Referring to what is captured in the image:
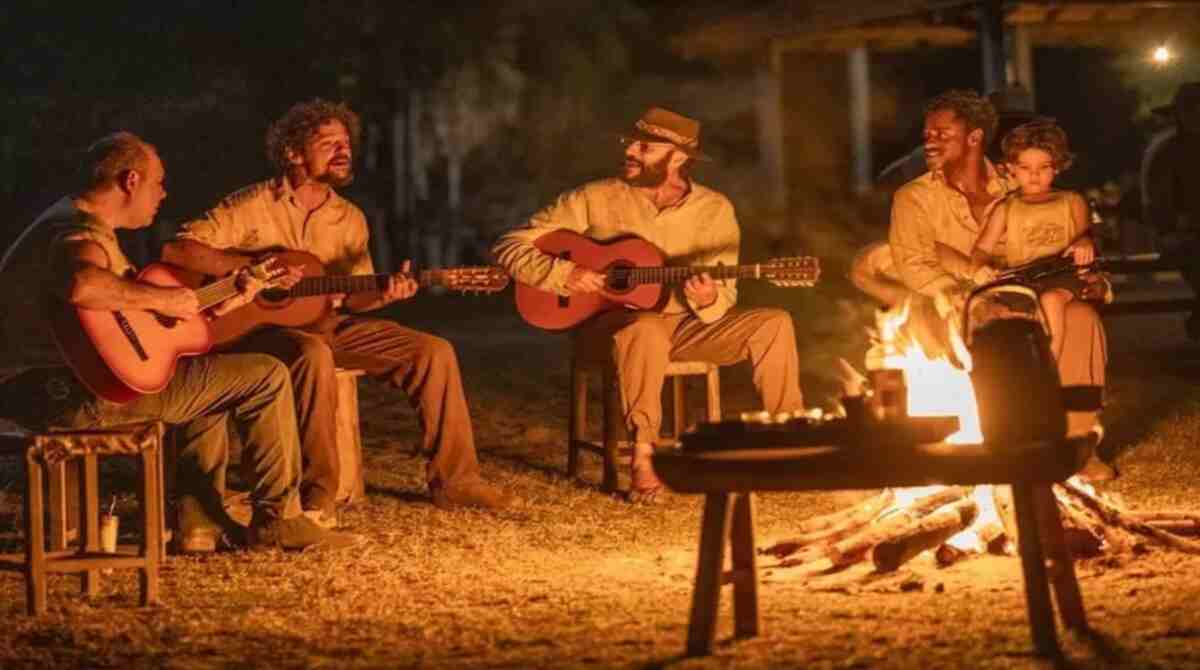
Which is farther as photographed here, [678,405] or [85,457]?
[678,405]

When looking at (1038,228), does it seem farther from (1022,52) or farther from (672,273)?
(1022,52)

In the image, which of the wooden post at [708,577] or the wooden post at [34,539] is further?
the wooden post at [34,539]

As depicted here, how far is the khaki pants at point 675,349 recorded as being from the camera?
8.93m

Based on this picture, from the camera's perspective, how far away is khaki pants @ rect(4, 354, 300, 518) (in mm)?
7324

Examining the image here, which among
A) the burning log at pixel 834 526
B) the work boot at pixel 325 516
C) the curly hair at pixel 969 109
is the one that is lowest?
the burning log at pixel 834 526

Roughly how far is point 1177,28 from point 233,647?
15.3 metres

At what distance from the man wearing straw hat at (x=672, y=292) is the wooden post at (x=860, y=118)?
1082 centimetres

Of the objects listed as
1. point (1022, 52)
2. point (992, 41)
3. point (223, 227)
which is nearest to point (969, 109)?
point (223, 227)

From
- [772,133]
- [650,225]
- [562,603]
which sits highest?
[772,133]

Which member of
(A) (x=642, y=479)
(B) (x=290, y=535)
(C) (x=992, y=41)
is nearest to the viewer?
(B) (x=290, y=535)

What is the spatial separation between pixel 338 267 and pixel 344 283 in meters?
0.22

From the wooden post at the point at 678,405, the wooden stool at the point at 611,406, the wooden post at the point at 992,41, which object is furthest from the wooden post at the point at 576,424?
the wooden post at the point at 992,41

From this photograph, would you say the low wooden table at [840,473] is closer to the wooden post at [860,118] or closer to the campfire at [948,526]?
the campfire at [948,526]

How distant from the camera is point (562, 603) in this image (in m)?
6.50
